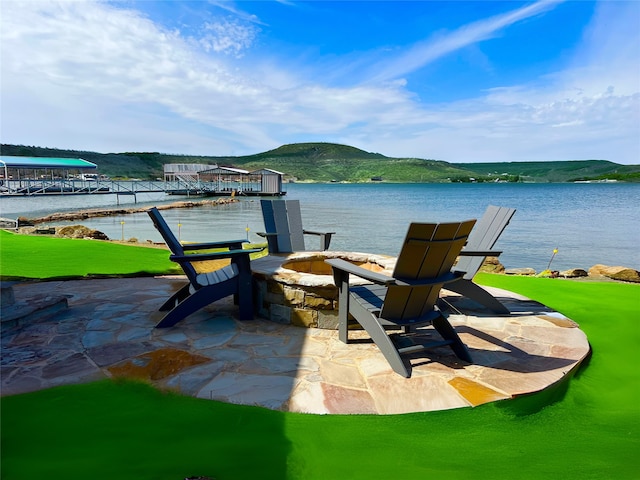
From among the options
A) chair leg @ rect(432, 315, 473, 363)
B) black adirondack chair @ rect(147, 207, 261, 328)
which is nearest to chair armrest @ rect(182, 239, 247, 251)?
black adirondack chair @ rect(147, 207, 261, 328)

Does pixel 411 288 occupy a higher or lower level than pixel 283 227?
lower

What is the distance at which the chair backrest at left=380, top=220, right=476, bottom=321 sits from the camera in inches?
111

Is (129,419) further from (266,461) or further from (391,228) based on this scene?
(391,228)

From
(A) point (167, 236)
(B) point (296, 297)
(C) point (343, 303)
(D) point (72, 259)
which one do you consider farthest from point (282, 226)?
(D) point (72, 259)

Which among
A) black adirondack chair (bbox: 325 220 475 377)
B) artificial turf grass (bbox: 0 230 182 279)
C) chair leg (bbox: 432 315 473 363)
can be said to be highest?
black adirondack chair (bbox: 325 220 475 377)

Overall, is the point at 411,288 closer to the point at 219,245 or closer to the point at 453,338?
the point at 453,338

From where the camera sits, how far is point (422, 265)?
2.94 meters

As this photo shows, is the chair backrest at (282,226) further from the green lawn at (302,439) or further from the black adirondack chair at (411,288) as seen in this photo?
the green lawn at (302,439)

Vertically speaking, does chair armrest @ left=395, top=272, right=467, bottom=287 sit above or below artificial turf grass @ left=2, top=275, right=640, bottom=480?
above

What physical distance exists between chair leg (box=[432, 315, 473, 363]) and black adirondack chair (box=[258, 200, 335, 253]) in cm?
260

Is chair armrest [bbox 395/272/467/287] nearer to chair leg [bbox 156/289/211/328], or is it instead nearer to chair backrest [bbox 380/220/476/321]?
chair backrest [bbox 380/220/476/321]

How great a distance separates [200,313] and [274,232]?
1742 mm

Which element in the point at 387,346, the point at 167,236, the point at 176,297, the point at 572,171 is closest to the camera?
the point at 387,346

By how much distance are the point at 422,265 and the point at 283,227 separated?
3.11m
